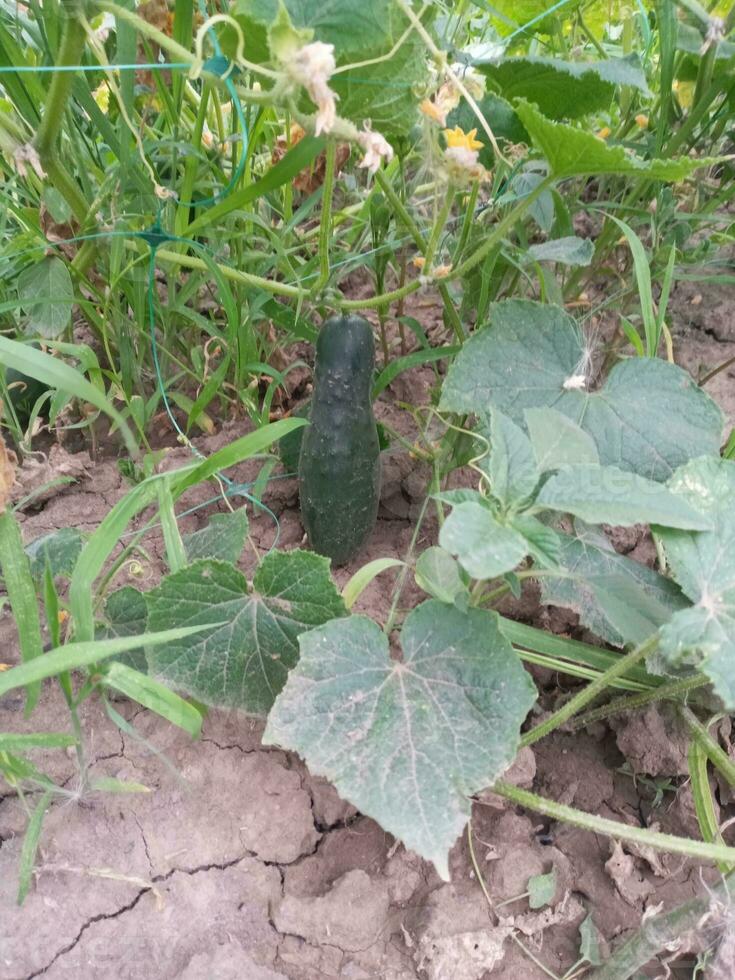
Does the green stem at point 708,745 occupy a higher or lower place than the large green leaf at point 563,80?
lower

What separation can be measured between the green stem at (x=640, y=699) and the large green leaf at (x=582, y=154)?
0.70 meters

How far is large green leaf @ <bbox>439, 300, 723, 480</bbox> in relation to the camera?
114 cm

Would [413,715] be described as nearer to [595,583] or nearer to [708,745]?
[595,583]

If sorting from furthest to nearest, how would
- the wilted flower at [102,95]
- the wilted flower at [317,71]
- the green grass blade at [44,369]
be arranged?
the wilted flower at [102,95], the green grass blade at [44,369], the wilted flower at [317,71]

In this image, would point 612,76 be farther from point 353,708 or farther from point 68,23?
point 353,708

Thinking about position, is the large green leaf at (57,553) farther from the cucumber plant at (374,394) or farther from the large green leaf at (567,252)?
the large green leaf at (567,252)

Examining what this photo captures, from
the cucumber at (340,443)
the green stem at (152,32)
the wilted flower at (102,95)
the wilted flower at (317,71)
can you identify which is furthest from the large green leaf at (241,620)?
the wilted flower at (102,95)

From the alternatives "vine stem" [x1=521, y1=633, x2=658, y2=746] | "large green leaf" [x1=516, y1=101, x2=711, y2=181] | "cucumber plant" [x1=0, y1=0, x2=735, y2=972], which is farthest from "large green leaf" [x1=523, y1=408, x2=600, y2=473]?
"large green leaf" [x1=516, y1=101, x2=711, y2=181]

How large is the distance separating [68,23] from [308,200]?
23.3 inches

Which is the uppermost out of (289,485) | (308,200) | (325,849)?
(308,200)

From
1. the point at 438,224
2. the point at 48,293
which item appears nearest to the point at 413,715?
the point at 438,224

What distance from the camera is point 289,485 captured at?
1.58 m

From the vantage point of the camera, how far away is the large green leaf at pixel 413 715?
831 millimetres

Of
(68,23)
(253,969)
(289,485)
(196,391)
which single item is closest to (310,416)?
(289,485)
